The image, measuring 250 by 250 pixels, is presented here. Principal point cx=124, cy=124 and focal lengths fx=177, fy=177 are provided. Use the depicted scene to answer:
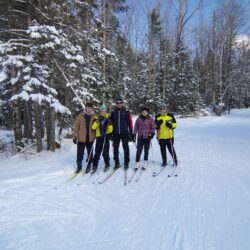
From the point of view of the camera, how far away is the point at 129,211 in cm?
340

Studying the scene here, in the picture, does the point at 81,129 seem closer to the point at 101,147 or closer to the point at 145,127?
the point at 101,147

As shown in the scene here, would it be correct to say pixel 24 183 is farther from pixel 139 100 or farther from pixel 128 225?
pixel 139 100

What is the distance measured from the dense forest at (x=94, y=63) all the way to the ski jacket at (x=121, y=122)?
2613 mm

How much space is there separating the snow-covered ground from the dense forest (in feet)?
12.0

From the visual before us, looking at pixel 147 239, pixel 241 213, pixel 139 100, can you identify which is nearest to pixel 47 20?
pixel 147 239

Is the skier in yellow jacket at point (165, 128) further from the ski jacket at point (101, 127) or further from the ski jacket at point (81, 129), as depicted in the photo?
the ski jacket at point (81, 129)

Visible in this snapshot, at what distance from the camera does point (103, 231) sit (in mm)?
2867

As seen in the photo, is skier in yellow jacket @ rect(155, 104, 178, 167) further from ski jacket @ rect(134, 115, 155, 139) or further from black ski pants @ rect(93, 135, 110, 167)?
black ski pants @ rect(93, 135, 110, 167)

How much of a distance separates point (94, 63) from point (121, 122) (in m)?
8.66

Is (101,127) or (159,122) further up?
(159,122)

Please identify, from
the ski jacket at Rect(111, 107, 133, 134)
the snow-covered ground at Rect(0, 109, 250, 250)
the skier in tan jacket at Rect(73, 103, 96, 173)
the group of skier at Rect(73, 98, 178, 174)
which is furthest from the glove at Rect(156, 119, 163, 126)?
the skier in tan jacket at Rect(73, 103, 96, 173)

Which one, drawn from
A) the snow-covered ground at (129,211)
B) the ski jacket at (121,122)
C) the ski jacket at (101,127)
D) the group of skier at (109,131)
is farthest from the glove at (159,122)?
the ski jacket at (101,127)

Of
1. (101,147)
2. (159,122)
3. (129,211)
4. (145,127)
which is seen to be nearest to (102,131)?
(101,147)

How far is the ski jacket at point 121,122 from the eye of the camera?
546 cm
